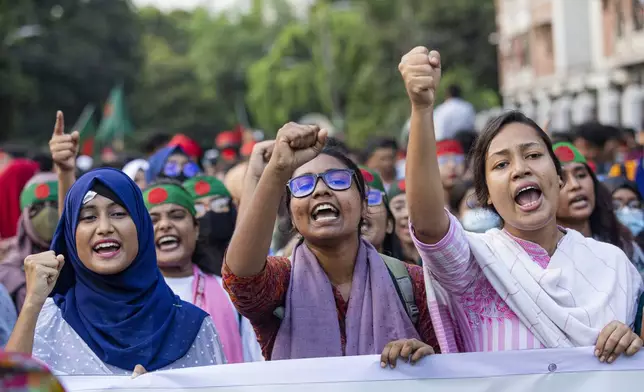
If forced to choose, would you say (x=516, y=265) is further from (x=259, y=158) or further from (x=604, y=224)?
(x=604, y=224)

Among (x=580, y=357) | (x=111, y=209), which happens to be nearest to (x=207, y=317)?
(x=111, y=209)

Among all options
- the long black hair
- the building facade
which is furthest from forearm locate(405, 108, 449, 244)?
the building facade

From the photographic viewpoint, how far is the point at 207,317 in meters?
4.75

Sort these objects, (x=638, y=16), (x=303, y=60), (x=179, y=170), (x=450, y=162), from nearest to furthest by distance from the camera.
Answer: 1. (x=179, y=170)
2. (x=450, y=162)
3. (x=638, y=16)
4. (x=303, y=60)

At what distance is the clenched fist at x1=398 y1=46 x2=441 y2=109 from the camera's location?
12.0 ft

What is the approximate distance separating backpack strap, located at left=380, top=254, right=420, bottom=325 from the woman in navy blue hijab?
735mm

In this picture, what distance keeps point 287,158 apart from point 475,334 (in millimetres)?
858

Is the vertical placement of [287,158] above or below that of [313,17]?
below

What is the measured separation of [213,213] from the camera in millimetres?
6910

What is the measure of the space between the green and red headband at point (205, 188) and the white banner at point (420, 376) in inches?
119

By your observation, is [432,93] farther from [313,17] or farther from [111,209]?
[313,17]

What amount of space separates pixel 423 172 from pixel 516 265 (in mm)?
531

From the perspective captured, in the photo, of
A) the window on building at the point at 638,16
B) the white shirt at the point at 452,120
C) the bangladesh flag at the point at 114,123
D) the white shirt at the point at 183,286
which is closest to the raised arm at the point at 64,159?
the white shirt at the point at 183,286

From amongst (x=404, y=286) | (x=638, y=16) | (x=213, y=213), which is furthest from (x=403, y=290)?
(x=638, y=16)
